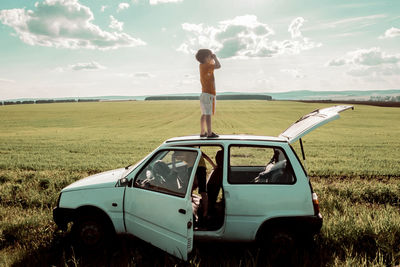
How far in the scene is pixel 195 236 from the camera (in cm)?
420

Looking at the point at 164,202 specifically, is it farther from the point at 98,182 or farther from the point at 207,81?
the point at 207,81

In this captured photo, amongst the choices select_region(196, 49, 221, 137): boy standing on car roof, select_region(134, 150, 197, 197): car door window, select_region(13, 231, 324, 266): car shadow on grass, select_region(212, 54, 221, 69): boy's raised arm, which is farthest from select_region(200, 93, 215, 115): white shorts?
select_region(13, 231, 324, 266): car shadow on grass

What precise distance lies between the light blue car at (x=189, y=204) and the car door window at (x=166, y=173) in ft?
0.05

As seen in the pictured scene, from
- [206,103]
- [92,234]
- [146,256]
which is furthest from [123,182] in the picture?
[206,103]

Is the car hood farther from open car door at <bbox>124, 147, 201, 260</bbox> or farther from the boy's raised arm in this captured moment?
the boy's raised arm

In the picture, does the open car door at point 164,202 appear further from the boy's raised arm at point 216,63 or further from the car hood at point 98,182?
the boy's raised arm at point 216,63

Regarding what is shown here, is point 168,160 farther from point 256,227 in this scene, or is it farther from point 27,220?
point 27,220

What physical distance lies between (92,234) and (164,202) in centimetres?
148

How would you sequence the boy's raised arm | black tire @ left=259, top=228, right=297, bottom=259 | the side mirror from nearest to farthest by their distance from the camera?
black tire @ left=259, top=228, right=297, bottom=259
the side mirror
the boy's raised arm

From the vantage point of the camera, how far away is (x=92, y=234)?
4.47 meters

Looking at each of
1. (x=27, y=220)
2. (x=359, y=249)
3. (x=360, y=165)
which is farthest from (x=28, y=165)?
(x=360, y=165)

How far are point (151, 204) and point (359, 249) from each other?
3271 millimetres

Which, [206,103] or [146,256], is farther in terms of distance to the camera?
[206,103]

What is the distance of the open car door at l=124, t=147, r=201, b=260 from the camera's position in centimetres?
359
